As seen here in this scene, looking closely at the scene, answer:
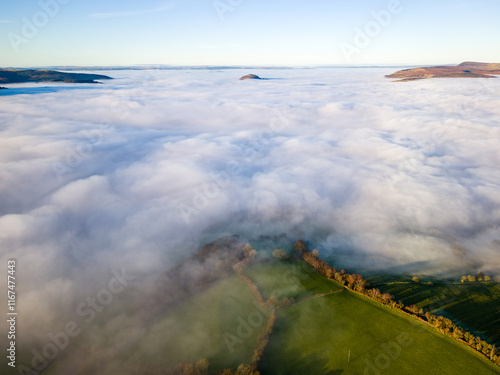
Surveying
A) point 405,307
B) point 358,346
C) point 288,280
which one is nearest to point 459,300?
point 405,307

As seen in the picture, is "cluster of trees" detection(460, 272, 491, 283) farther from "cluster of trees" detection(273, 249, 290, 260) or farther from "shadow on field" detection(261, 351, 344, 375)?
"shadow on field" detection(261, 351, 344, 375)

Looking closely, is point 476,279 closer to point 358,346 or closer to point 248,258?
point 358,346

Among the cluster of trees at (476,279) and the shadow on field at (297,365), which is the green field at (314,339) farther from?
the cluster of trees at (476,279)

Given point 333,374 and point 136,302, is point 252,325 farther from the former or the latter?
point 136,302

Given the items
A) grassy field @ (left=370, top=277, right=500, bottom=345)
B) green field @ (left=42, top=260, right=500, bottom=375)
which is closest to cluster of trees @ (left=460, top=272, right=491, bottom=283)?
grassy field @ (left=370, top=277, right=500, bottom=345)

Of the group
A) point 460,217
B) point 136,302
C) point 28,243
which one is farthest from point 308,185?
point 28,243
